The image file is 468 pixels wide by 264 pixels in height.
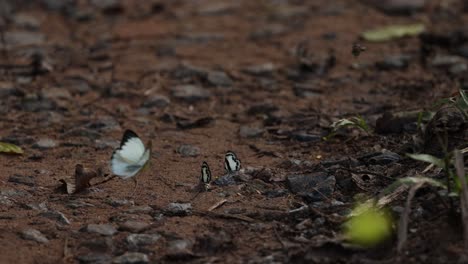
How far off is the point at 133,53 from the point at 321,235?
3692 millimetres

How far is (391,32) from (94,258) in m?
4.31

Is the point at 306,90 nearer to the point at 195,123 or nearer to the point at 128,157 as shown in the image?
the point at 195,123

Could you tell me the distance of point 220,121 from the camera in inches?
219

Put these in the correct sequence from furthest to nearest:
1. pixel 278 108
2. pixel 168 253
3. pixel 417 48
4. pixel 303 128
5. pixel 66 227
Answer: pixel 417 48 < pixel 278 108 < pixel 303 128 < pixel 66 227 < pixel 168 253

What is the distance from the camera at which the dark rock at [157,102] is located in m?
5.85

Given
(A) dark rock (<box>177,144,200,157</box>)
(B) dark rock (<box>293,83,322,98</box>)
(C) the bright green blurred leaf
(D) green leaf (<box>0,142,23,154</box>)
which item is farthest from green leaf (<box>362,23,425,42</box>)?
(C) the bright green blurred leaf

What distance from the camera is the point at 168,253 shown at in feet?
11.4

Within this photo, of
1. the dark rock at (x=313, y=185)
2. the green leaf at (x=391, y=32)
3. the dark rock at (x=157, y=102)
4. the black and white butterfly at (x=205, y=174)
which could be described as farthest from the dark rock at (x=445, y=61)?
the black and white butterfly at (x=205, y=174)

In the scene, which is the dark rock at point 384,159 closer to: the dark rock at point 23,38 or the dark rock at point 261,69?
the dark rock at point 261,69

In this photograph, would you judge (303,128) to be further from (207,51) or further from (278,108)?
(207,51)

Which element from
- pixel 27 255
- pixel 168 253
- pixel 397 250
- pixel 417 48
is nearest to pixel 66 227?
pixel 27 255

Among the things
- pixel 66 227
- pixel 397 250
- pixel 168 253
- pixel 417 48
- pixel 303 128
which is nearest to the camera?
pixel 397 250

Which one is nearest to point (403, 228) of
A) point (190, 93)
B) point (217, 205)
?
point (217, 205)

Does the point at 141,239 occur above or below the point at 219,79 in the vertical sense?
below
